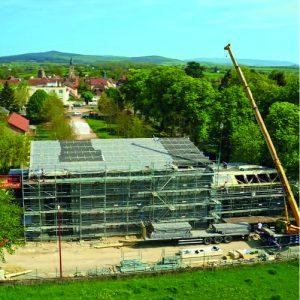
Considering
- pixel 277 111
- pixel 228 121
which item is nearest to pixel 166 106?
pixel 228 121

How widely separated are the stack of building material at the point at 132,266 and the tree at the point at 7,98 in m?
69.7

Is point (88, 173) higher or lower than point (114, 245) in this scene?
higher

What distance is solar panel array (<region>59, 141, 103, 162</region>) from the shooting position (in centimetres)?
3659

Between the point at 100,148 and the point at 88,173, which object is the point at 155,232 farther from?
the point at 100,148

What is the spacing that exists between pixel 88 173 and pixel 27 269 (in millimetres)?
8238

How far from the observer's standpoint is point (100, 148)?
39312mm

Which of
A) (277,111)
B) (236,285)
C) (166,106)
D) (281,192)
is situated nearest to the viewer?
(236,285)

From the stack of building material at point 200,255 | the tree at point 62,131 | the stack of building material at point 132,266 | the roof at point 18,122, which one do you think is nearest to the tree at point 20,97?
the roof at point 18,122

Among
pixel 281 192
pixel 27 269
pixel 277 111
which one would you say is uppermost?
pixel 277 111

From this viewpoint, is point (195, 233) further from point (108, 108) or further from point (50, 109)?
point (108, 108)

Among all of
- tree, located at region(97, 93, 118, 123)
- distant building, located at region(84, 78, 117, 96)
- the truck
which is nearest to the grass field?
the truck

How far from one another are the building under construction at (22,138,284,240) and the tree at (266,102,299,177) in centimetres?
303

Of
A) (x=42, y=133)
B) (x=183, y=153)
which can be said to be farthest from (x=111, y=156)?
(x=42, y=133)

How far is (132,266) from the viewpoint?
2938 cm
